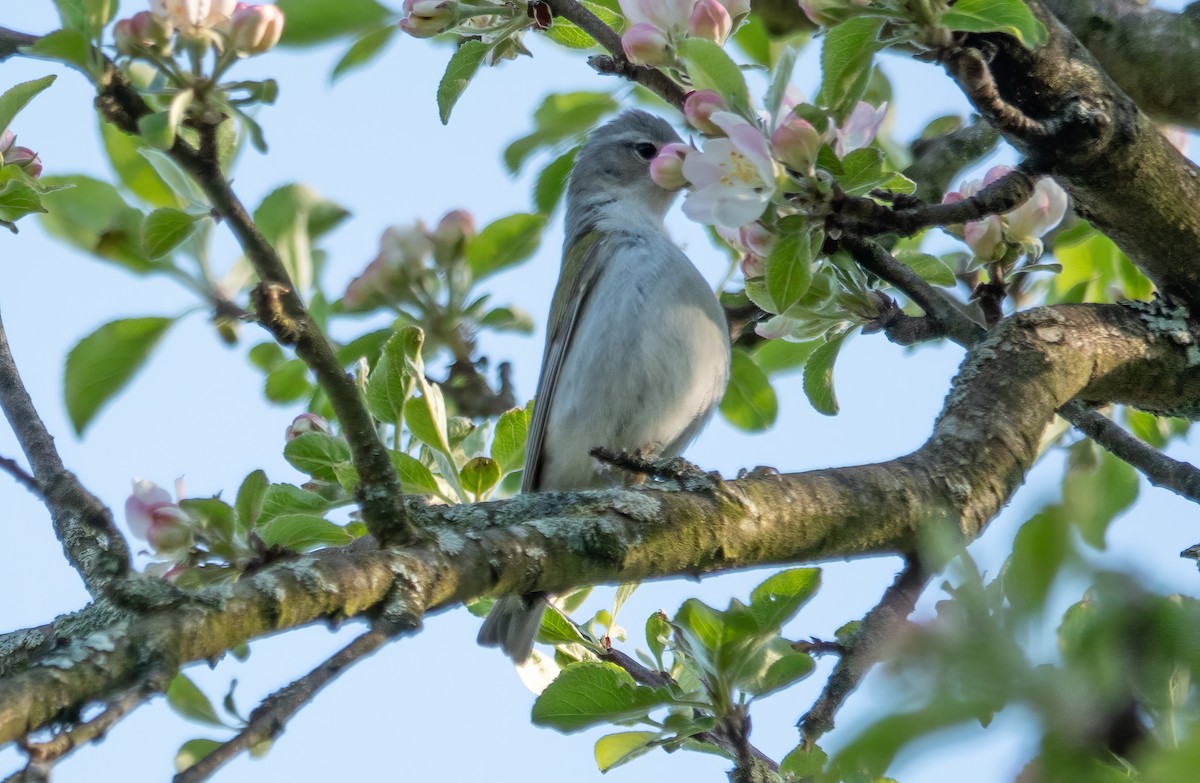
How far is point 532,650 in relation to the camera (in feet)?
12.4

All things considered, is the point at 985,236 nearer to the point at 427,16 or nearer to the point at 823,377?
the point at 823,377

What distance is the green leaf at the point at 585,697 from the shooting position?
2783 millimetres

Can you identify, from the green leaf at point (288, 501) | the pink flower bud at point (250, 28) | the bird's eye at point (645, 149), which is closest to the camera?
the pink flower bud at point (250, 28)

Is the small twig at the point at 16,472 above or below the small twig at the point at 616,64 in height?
below

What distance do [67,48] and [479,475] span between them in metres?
2.07

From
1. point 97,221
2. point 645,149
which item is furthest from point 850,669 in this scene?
point 645,149

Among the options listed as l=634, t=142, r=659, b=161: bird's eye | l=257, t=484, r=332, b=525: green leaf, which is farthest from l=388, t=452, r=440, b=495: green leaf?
l=634, t=142, r=659, b=161: bird's eye

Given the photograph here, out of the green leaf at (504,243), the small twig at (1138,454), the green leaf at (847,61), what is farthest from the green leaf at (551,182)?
the small twig at (1138,454)

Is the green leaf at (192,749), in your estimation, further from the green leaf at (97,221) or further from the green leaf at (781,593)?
the green leaf at (781,593)

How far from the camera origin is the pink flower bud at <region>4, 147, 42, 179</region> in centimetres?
327

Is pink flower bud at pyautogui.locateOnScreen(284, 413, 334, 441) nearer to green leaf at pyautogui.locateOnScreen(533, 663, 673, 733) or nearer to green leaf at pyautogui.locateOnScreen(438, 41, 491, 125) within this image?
green leaf at pyautogui.locateOnScreen(438, 41, 491, 125)

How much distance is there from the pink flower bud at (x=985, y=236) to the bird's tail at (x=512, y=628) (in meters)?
1.58

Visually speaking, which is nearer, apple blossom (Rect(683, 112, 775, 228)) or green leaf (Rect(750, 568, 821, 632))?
apple blossom (Rect(683, 112, 775, 228))

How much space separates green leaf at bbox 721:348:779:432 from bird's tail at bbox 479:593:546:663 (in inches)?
51.4
